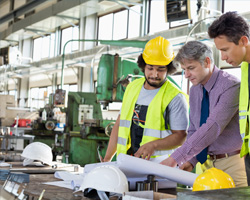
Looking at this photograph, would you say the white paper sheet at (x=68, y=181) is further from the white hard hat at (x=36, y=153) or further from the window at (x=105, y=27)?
→ the window at (x=105, y=27)

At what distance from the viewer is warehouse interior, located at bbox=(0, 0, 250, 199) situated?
396cm

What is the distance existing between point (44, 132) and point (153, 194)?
18.3 ft

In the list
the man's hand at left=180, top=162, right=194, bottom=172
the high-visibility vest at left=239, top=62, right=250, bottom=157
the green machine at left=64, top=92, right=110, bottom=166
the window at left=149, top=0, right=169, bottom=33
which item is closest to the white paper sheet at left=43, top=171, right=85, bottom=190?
the man's hand at left=180, top=162, right=194, bottom=172

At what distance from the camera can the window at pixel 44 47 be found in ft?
39.9

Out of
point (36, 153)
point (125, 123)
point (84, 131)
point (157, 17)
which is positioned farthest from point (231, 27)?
point (157, 17)

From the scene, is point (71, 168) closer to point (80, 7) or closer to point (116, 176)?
point (116, 176)

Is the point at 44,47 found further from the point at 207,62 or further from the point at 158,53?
the point at 207,62

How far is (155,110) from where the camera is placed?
6.31 ft

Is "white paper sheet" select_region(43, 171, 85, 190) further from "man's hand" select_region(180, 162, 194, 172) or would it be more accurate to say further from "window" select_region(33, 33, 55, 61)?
"window" select_region(33, 33, 55, 61)

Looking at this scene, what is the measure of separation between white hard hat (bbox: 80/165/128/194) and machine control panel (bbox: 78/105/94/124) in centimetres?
420

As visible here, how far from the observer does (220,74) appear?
5.78 ft

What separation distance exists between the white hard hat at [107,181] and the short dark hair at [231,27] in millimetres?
688

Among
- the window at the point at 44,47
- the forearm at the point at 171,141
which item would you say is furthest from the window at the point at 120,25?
the forearm at the point at 171,141

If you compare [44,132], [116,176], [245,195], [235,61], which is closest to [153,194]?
[116,176]
